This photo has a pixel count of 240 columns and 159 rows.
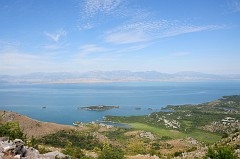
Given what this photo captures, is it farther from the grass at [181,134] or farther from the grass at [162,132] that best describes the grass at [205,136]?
the grass at [162,132]

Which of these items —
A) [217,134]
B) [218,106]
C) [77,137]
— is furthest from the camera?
[218,106]

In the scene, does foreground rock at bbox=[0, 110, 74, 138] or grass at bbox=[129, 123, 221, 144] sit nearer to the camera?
foreground rock at bbox=[0, 110, 74, 138]

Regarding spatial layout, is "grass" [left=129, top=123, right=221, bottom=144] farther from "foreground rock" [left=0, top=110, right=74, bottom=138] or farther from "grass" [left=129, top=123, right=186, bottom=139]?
"foreground rock" [left=0, top=110, right=74, bottom=138]

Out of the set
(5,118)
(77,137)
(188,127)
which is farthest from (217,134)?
(5,118)

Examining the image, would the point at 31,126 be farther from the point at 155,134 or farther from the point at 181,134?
the point at 181,134

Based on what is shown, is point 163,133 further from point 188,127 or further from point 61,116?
point 61,116

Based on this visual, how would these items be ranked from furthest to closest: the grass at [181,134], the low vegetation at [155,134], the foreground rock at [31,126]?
the grass at [181,134], the foreground rock at [31,126], the low vegetation at [155,134]

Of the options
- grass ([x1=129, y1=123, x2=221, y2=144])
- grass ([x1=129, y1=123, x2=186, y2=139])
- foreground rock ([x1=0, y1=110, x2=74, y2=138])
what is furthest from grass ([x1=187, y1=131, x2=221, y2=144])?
foreground rock ([x1=0, y1=110, x2=74, y2=138])

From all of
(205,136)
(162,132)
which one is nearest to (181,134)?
(162,132)

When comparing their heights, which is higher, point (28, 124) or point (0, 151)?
point (0, 151)

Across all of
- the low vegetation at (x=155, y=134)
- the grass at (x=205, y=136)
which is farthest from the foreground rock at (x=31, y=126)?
the grass at (x=205, y=136)

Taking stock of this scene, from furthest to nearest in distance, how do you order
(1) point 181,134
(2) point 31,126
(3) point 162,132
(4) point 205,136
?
(3) point 162,132
(1) point 181,134
(4) point 205,136
(2) point 31,126
